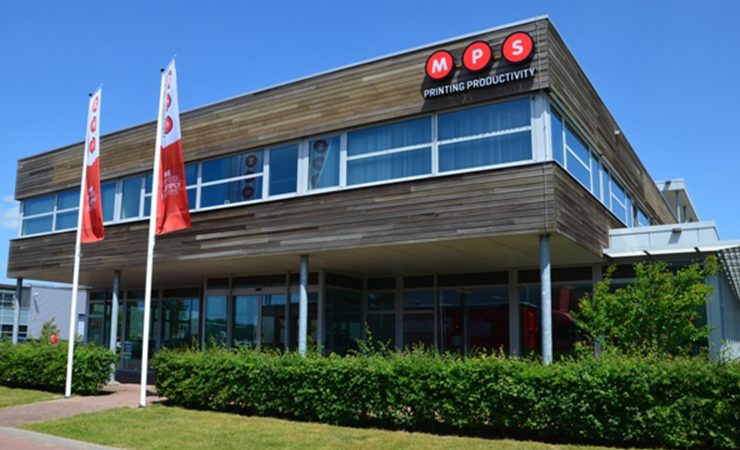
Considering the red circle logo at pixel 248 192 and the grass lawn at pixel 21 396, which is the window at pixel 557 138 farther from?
the grass lawn at pixel 21 396

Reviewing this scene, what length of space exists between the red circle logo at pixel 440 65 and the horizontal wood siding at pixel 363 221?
86.4 inches

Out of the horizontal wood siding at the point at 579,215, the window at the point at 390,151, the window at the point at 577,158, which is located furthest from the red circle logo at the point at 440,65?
the horizontal wood siding at the point at 579,215

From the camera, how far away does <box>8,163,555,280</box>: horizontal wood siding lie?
13.4m

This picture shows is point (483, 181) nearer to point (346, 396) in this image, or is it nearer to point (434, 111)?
point (434, 111)

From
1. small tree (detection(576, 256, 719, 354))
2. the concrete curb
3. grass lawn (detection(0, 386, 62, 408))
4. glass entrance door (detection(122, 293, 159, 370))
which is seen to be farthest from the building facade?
the concrete curb

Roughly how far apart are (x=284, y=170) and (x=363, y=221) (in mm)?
2973

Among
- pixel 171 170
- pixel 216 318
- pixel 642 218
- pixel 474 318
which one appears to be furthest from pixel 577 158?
pixel 216 318

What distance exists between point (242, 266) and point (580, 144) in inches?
378

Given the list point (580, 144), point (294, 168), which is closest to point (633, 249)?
point (580, 144)

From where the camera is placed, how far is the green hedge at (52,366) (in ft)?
57.7

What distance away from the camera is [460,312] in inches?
759

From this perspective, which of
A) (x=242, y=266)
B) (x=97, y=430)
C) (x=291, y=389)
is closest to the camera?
(x=97, y=430)

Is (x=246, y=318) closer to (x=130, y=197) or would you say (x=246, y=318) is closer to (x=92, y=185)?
(x=130, y=197)

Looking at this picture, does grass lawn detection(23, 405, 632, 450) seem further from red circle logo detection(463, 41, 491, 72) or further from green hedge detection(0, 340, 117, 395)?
red circle logo detection(463, 41, 491, 72)
